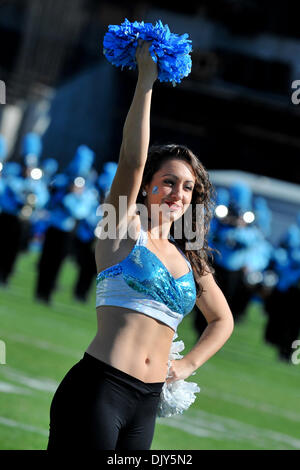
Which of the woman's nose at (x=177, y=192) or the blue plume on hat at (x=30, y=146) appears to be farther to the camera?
the blue plume on hat at (x=30, y=146)

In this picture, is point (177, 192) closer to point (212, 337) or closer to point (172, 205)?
point (172, 205)

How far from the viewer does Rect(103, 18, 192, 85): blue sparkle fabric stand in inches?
120

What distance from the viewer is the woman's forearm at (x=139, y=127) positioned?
10.0 ft

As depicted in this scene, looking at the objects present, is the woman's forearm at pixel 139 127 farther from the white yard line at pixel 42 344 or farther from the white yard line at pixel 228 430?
the white yard line at pixel 42 344

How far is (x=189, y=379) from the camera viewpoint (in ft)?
30.0

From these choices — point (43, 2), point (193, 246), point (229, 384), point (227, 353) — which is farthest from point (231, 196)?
point (43, 2)

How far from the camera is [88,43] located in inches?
1468

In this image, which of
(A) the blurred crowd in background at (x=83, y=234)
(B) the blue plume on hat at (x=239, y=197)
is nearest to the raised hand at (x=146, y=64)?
(A) the blurred crowd in background at (x=83, y=234)

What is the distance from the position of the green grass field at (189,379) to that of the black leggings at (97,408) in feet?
8.03

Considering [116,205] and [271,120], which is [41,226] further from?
[116,205]

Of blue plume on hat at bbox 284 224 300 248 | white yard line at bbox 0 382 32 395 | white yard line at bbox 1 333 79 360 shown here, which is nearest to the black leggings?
white yard line at bbox 0 382 32 395

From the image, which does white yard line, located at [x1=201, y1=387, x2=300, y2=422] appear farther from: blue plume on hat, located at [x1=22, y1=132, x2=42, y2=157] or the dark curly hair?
blue plume on hat, located at [x1=22, y1=132, x2=42, y2=157]

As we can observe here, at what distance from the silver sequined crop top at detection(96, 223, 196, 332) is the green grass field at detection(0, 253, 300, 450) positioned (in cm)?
250
